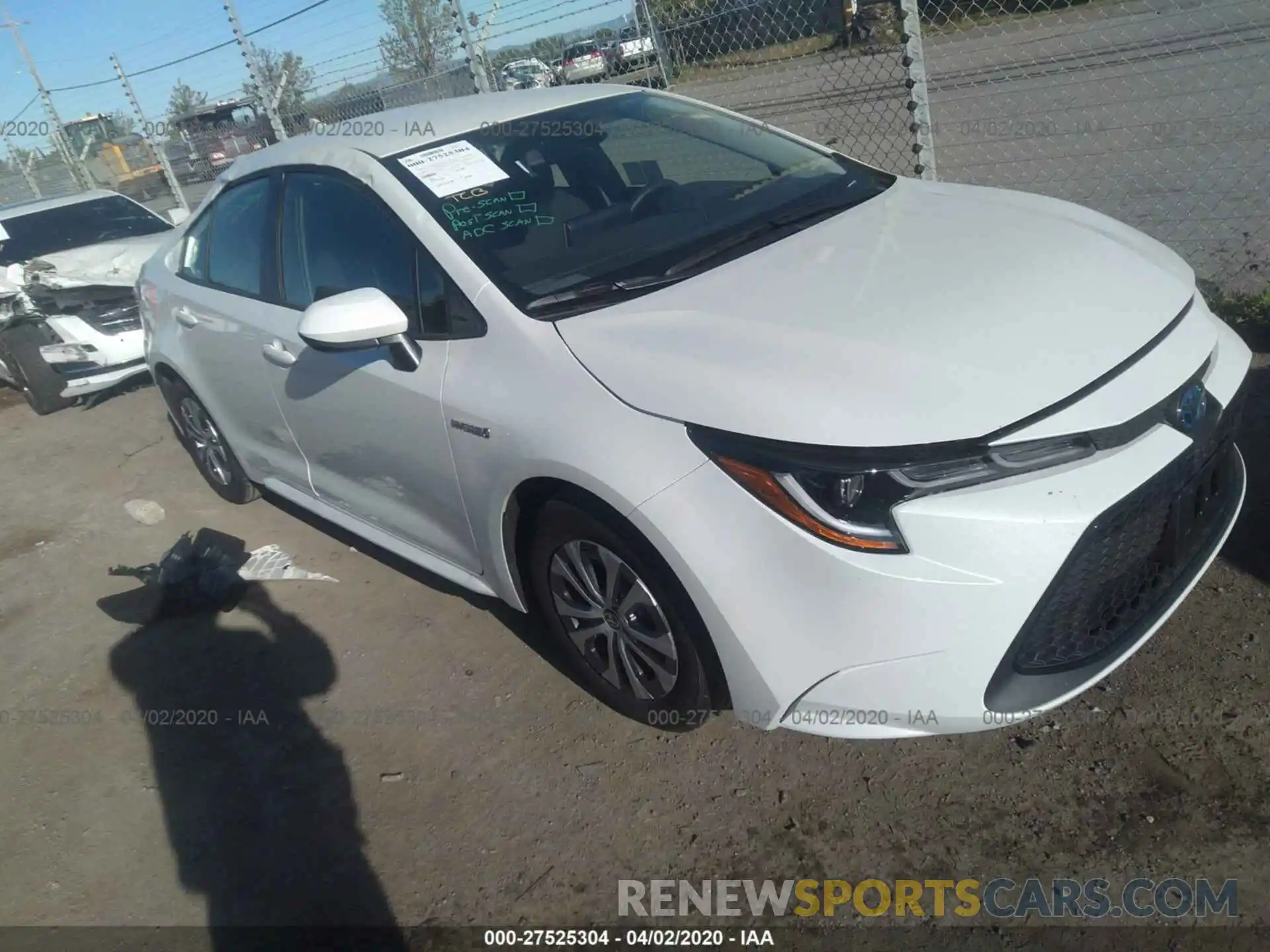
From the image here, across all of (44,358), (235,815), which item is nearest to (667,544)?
(235,815)

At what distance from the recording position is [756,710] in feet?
7.35

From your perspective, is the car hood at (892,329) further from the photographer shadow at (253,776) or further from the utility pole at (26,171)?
the utility pole at (26,171)

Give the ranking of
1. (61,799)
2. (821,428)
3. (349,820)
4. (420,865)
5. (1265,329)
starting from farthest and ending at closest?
(1265,329)
(61,799)
(349,820)
(420,865)
(821,428)

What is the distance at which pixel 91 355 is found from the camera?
22.0 ft

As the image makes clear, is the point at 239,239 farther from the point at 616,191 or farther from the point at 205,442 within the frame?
the point at 616,191

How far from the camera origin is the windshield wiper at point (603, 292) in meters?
2.61

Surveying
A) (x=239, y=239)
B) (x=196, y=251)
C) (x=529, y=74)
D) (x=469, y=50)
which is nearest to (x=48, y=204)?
(x=469, y=50)

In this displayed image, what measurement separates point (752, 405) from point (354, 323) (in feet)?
4.06

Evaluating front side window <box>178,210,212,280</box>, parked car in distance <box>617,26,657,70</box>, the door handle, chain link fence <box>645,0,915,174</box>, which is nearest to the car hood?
the door handle

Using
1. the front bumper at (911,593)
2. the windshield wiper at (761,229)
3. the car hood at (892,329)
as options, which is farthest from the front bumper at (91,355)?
the front bumper at (911,593)

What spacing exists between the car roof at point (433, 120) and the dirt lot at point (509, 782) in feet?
5.73

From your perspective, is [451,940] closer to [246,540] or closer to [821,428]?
[821,428]

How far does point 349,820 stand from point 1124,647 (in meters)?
2.19

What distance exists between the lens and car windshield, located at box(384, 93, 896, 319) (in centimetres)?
277
